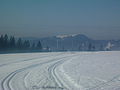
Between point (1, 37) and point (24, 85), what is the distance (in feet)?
194

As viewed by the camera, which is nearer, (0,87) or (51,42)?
(0,87)

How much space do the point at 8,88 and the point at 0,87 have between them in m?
0.46

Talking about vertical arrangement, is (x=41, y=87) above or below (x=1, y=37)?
below

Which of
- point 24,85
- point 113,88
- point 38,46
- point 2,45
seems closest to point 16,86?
point 24,85

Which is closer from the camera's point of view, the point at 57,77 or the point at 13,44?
the point at 57,77

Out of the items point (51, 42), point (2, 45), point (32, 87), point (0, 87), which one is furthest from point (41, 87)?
point (51, 42)

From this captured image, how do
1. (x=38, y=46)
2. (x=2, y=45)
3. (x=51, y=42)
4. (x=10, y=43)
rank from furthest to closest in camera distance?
(x=51, y=42) → (x=38, y=46) → (x=10, y=43) → (x=2, y=45)

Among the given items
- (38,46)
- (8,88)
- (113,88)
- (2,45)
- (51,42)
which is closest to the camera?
(8,88)

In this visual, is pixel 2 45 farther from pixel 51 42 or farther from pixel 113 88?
pixel 51 42

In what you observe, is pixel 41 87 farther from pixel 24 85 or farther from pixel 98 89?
pixel 98 89

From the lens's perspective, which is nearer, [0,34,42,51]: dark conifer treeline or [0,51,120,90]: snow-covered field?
[0,51,120,90]: snow-covered field

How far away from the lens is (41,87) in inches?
406

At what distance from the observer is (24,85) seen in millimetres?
10648

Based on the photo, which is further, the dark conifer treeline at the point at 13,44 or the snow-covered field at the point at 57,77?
the dark conifer treeline at the point at 13,44
